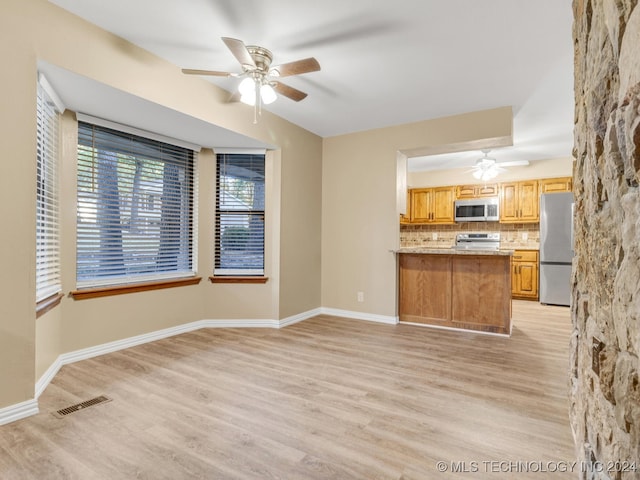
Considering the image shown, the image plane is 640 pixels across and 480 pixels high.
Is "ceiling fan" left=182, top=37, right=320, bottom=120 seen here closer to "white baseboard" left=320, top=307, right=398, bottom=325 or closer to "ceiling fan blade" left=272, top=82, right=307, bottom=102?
"ceiling fan blade" left=272, top=82, right=307, bottom=102

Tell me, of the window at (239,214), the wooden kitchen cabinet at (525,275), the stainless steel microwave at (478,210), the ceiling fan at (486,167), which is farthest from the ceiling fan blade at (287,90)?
the wooden kitchen cabinet at (525,275)

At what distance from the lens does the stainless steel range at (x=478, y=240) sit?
6.52m

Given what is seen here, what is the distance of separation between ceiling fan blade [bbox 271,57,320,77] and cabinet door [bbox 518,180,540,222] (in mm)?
5356

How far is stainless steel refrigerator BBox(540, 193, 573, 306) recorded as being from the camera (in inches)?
215

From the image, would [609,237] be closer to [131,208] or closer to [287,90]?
[287,90]

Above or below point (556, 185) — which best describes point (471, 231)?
below

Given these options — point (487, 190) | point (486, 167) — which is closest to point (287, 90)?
point (486, 167)

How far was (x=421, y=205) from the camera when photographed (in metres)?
7.11

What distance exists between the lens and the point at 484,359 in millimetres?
3068

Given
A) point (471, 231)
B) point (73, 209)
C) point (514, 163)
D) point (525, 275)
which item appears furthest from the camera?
point (471, 231)

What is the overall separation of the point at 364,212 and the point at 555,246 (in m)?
3.47

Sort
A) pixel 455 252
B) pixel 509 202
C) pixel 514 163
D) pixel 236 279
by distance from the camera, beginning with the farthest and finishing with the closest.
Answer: pixel 509 202, pixel 514 163, pixel 236 279, pixel 455 252

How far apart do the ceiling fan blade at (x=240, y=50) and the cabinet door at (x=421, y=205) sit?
5322 millimetres

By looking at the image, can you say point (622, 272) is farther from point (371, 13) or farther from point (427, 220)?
point (427, 220)
